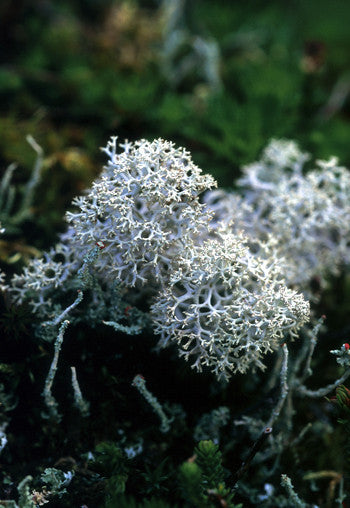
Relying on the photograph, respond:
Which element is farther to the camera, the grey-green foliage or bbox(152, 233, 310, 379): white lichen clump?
bbox(152, 233, 310, 379): white lichen clump

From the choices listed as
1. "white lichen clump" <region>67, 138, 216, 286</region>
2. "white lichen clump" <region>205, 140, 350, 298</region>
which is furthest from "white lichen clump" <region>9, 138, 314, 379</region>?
"white lichen clump" <region>205, 140, 350, 298</region>

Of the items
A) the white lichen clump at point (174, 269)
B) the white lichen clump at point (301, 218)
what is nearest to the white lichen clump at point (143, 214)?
the white lichen clump at point (174, 269)

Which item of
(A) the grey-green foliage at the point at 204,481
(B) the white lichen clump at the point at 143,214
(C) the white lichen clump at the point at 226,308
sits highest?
(B) the white lichen clump at the point at 143,214

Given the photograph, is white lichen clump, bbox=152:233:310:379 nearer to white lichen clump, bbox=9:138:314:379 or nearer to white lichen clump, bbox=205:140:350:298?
white lichen clump, bbox=9:138:314:379

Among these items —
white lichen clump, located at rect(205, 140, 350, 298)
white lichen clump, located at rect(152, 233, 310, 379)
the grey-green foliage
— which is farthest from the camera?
A: white lichen clump, located at rect(205, 140, 350, 298)

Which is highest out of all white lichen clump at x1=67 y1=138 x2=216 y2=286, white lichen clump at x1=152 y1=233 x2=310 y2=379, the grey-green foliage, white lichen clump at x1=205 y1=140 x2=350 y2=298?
white lichen clump at x1=205 y1=140 x2=350 y2=298

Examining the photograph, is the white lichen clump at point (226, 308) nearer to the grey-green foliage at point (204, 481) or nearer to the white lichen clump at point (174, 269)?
the white lichen clump at point (174, 269)
